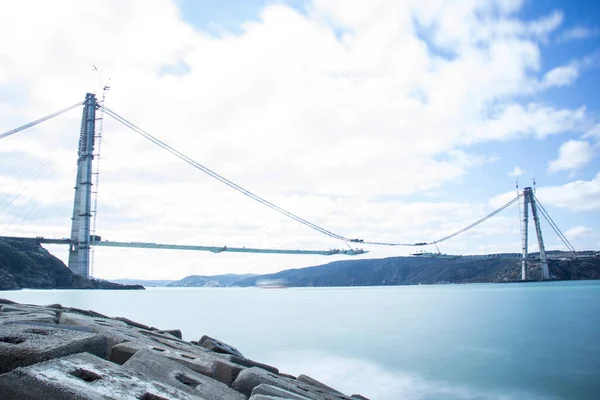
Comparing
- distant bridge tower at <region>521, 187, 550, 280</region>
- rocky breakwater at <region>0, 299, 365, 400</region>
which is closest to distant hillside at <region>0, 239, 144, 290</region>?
rocky breakwater at <region>0, 299, 365, 400</region>

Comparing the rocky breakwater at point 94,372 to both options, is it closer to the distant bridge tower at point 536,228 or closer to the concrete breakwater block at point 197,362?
the concrete breakwater block at point 197,362

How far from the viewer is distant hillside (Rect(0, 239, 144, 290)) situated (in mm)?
56156

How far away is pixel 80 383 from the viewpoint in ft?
9.50

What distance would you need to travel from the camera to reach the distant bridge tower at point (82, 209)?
51875 millimetres

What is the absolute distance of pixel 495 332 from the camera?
2309 cm

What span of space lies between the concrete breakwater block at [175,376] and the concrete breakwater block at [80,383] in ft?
0.90

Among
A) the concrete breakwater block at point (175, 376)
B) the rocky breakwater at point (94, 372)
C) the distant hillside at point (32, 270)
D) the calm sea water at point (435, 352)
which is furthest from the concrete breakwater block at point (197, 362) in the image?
the distant hillside at point (32, 270)

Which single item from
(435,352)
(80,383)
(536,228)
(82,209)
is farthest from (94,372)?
(536,228)

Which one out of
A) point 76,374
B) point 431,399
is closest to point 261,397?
point 76,374

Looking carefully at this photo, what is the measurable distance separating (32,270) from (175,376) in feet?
213

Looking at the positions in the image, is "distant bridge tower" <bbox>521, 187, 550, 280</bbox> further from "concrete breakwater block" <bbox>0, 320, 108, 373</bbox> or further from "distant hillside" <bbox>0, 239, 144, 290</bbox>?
"concrete breakwater block" <bbox>0, 320, 108, 373</bbox>

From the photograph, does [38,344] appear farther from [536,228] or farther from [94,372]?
[536,228]

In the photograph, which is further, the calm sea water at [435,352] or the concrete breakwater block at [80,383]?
the calm sea water at [435,352]

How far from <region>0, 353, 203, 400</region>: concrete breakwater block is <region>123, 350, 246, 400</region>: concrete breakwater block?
27 centimetres
